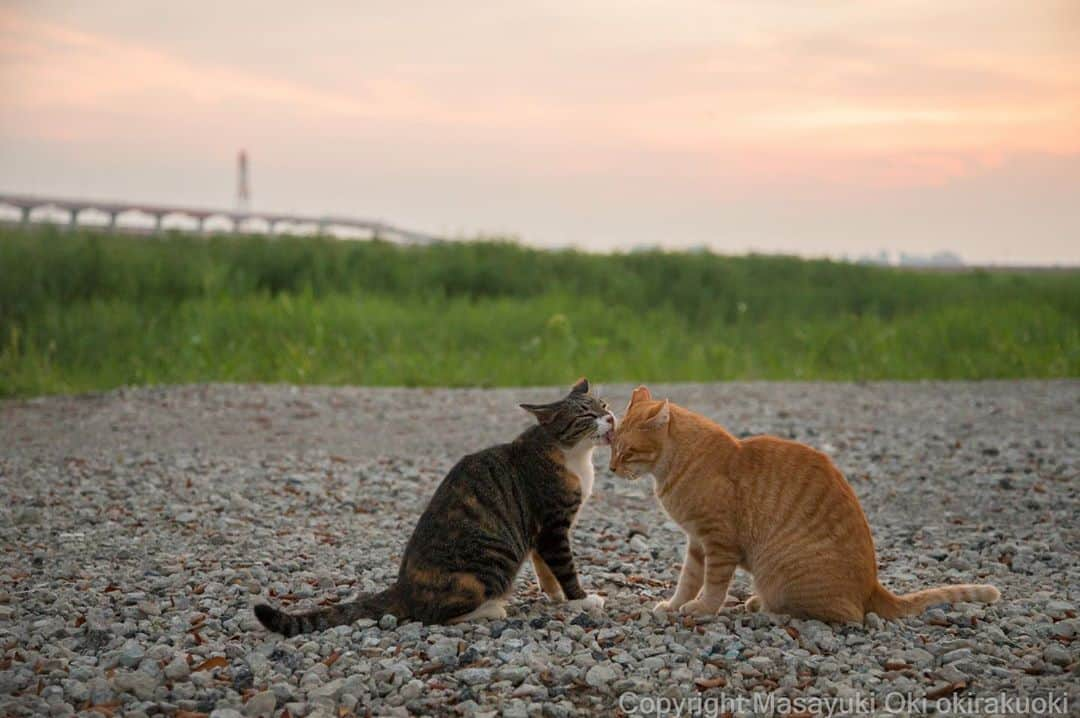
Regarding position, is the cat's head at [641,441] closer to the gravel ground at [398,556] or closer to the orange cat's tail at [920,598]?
the gravel ground at [398,556]

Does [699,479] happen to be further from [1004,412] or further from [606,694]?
[1004,412]

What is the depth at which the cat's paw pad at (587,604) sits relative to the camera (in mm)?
5598

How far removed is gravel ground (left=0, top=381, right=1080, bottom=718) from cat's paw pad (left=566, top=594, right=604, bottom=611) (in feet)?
0.22

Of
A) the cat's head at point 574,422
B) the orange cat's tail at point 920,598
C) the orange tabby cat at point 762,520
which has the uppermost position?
the cat's head at point 574,422

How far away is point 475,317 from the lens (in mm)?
18047

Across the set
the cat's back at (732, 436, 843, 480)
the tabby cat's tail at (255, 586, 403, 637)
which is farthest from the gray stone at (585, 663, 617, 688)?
the cat's back at (732, 436, 843, 480)

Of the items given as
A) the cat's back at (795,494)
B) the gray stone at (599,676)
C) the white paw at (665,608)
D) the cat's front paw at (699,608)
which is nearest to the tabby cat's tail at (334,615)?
the gray stone at (599,676)

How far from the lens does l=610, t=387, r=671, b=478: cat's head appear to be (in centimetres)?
557

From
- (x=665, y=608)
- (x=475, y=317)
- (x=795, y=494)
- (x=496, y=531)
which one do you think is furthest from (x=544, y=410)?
(x=475, y=317)

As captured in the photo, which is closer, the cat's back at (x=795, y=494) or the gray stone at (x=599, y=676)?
the gray stone at (x=599, y=676)

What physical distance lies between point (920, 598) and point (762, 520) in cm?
94

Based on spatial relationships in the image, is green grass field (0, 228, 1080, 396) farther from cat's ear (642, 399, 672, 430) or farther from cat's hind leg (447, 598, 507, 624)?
cat's hind leg (447, 598, 507, 624)

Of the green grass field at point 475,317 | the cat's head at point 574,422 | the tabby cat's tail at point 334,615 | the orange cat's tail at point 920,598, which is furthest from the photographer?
the green grass field at point 475,317

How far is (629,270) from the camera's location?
2377 centimetres
